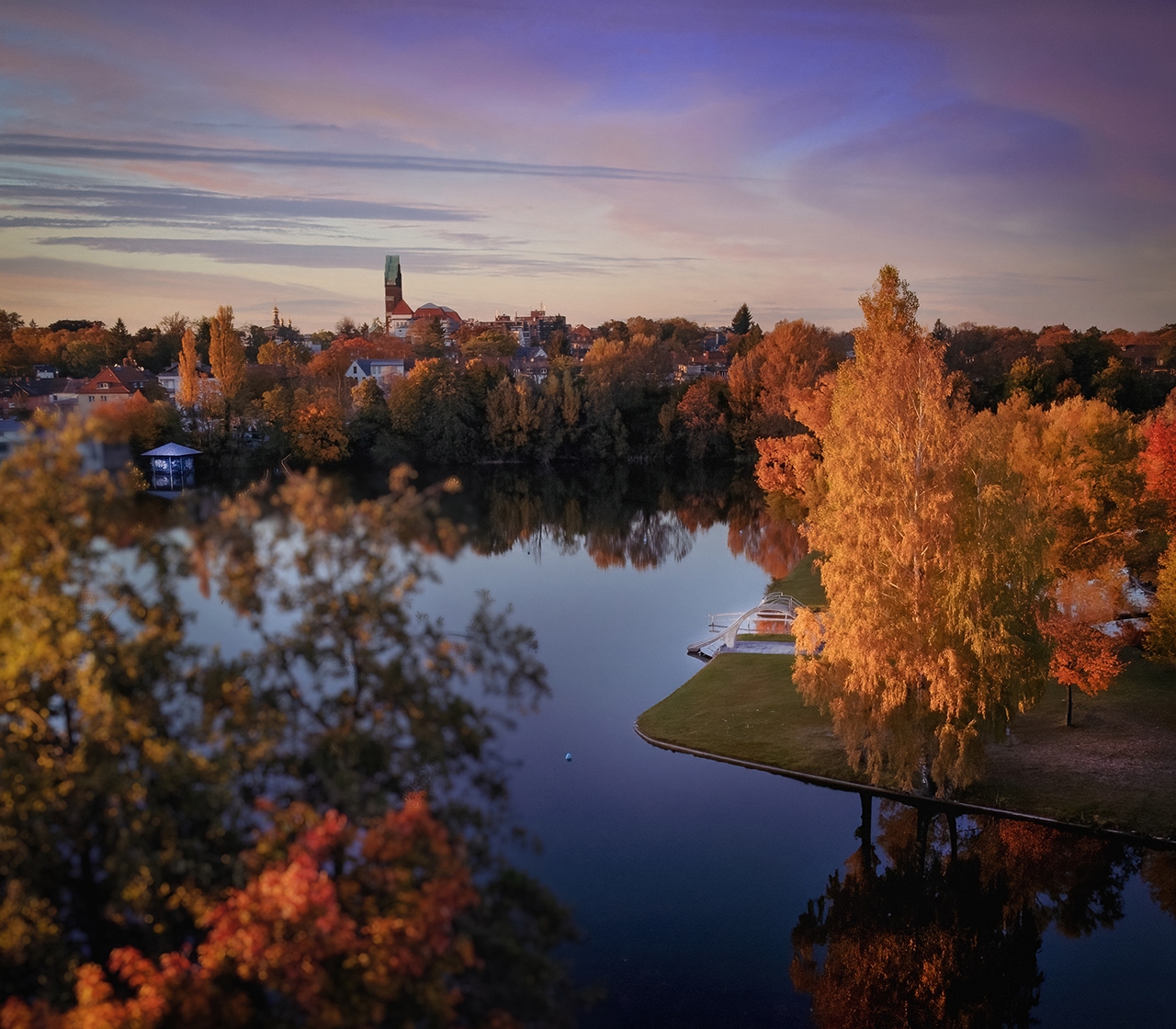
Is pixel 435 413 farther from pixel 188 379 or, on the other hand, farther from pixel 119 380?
pixel 119 380

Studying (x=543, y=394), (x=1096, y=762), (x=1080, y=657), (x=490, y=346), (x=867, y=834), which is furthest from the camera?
(x=490, y=346)

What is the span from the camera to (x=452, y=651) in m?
8.12

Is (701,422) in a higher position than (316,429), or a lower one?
higher

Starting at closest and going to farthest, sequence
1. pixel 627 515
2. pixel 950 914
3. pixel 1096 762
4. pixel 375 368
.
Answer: pixel 950 914
pixel 1096 762
pixel 627 515
pixel 375 368

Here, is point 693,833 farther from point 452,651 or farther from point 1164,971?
point 452,651

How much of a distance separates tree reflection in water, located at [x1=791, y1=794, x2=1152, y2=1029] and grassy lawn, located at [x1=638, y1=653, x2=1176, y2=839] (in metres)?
0.86

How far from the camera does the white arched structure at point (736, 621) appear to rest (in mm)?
31109

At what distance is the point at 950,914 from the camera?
1697 cm

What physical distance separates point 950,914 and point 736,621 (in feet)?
54.7

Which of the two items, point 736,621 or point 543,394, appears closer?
point 736,621

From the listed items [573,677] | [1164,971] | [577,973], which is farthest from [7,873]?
[573,677]

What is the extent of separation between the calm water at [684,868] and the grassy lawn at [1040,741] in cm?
96

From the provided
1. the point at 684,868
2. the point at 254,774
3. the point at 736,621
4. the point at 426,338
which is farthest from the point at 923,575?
the point at 426,338

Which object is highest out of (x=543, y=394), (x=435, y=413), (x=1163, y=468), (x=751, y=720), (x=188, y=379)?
(x=188, y=379)
